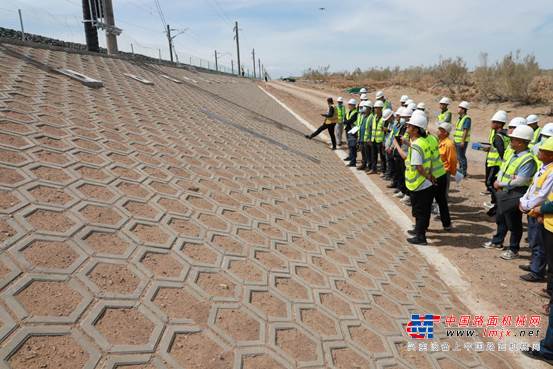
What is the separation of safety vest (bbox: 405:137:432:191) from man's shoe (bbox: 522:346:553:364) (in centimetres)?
259

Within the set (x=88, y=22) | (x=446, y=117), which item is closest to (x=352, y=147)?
(x=446, y=117)

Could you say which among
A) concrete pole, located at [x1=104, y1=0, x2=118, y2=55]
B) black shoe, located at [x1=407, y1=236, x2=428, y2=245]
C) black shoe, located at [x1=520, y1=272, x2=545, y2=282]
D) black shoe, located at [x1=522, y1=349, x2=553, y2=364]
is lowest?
black shoe, located at [x1=522, y1=349, x2=553, y2=364]

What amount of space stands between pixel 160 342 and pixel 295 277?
1659 mm

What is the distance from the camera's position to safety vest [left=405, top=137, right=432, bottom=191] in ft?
17.4

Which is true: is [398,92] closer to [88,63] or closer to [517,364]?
[88,63]

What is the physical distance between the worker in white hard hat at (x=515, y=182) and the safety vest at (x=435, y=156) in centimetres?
81

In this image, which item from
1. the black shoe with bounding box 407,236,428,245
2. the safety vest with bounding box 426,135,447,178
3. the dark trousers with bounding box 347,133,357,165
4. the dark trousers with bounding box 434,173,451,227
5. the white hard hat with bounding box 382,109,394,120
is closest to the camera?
the safety vest with bounding box 426,135,447,178

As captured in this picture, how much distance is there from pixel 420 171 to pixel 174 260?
151 inches

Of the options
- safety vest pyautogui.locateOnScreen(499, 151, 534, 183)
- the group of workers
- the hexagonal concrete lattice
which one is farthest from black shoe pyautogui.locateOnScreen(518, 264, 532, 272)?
the hexagonal concrete lattice

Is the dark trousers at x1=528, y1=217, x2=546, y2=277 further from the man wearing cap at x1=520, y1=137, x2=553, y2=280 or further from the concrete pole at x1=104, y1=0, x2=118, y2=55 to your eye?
the concrete pole at x1=104, y1=0, x2=118, y2=55

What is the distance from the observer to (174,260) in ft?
10.8

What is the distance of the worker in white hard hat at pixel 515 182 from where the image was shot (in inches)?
187

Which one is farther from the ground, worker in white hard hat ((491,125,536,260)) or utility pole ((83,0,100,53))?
utility pole ((83,0,100,53))

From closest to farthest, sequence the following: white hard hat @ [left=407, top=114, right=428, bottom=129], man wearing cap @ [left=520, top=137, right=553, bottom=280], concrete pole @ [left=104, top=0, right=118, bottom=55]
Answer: man wearing cap @ [left=520, top=137, right=553, bottom=280] → white hard hat @ [left=407, top=114, right=428, bottom=129] → concrete pole @ [left=104, top=0, right=118, bottom=55]
